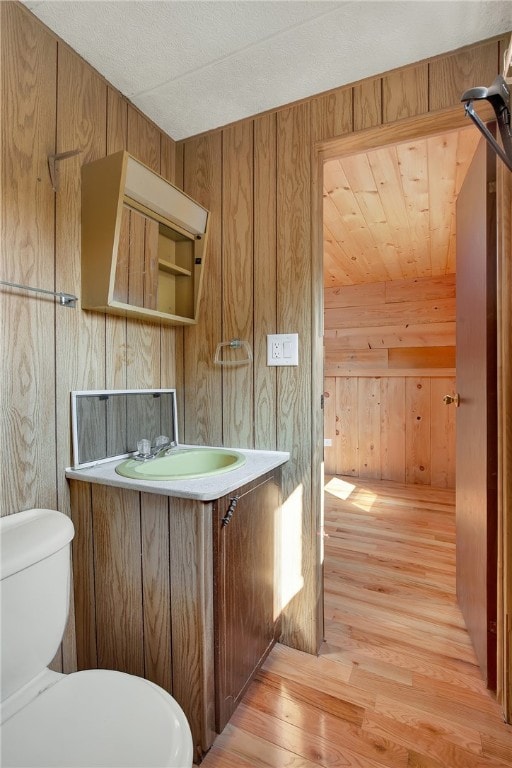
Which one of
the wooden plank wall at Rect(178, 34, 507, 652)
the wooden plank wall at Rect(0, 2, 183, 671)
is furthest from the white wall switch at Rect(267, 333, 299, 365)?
the wooden plank wall at Rect(0, 2, 183, 671)

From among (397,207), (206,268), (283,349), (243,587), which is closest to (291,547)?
(243,587)

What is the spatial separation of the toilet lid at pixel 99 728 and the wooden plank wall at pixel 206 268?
1.75ft

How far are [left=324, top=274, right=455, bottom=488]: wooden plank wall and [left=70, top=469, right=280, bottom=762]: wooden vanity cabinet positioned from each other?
3.04 m

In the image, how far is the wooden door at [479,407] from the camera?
50.6 inches

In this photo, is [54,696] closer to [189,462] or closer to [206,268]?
[189,462]

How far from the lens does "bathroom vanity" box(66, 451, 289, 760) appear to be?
3.41ft

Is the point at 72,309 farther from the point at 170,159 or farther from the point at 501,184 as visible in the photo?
the point at 501,184

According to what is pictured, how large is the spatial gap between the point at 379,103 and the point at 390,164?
0.64 metres

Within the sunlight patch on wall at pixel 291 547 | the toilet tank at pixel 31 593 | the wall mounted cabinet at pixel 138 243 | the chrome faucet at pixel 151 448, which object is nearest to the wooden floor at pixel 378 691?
the sunlight patch on wall at pixel 291 547

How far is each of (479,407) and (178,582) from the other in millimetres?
1253

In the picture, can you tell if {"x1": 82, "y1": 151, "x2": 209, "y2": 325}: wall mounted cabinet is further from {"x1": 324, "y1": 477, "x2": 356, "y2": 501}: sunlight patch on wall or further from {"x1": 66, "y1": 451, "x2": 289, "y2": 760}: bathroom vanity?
{"x1": 324, "y1": 477, "x2": 356, "y2": 501}: sunlight patch on wall

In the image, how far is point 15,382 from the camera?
111cm

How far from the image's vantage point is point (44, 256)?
3.93 feet

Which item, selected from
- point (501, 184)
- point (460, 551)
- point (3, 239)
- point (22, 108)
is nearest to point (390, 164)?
point (501, 184)
